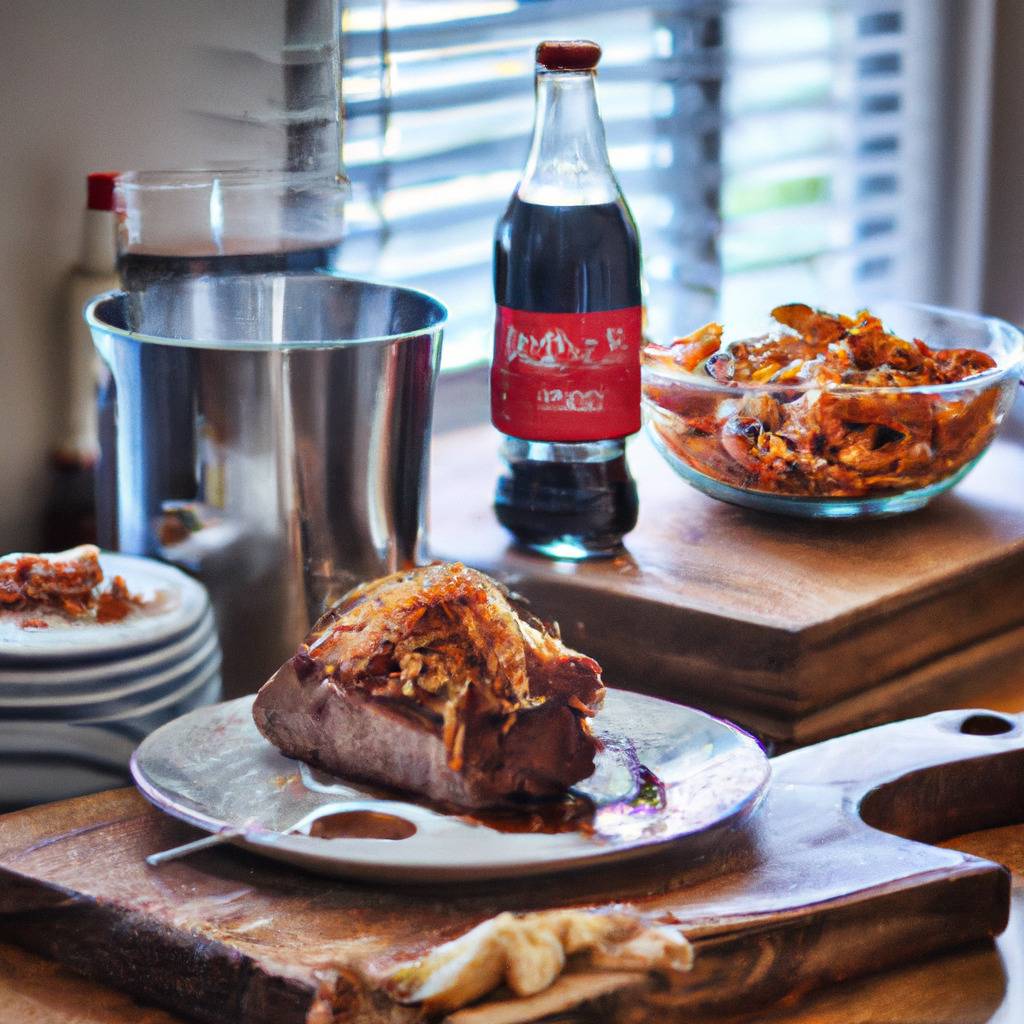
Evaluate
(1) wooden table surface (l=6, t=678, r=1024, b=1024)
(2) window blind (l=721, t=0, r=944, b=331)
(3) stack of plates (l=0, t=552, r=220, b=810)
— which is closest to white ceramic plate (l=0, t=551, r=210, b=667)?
(3) stack of plates (l=0, t=552, r=220, b=810)

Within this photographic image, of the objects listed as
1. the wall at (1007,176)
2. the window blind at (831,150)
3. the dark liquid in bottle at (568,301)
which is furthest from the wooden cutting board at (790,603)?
the wall at (1007,176)

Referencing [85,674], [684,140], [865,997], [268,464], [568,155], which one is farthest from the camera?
[684,140]

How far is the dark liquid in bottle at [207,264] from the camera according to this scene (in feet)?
3.33

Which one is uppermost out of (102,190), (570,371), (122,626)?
(102,190)

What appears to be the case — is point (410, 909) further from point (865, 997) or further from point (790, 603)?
point (790, 603)

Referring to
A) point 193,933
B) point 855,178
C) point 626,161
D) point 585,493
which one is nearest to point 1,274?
point 585,493

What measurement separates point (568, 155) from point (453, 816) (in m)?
0.49

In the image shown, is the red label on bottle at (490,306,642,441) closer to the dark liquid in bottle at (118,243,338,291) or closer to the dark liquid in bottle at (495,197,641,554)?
the dark liquid in bottle at (495,197,641,554)

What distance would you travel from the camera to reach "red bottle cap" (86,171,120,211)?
1048 millimetres

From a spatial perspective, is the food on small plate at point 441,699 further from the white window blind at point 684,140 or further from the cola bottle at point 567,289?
the white window blind at point 684,140

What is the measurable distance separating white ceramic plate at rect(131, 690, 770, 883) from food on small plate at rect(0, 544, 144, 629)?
A: 8 centimetres

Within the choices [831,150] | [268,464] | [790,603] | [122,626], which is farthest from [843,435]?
[831,150]

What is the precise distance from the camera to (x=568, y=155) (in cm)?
102

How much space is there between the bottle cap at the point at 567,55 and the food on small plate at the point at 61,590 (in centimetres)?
39
